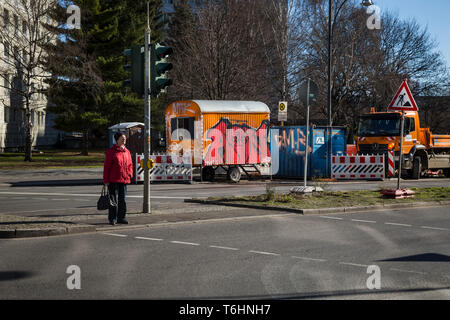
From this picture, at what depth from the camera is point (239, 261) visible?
7738 mm

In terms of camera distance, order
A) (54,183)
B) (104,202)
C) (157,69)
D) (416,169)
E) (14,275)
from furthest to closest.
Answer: (416,169) < (54,183) < (157,69) < (104,202) < (14,275)

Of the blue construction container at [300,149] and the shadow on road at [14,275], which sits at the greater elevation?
the blue construction container at [300,149]

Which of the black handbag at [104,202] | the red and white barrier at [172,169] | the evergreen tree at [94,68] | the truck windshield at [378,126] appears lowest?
the black handbag at [104,202]

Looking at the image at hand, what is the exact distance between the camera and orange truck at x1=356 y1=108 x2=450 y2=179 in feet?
79.9

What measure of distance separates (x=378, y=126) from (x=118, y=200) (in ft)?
54.5

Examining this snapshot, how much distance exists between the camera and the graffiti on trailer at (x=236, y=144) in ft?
74.8

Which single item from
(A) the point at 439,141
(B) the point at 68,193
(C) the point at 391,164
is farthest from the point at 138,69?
(A) the point at 439,141

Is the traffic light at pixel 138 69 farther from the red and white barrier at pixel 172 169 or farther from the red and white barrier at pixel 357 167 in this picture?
the red and white barrier at pixel 357 167

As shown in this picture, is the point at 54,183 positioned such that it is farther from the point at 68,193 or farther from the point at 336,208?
the point at 336,208

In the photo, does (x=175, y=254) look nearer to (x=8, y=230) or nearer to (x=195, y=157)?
(x=8, y=230)

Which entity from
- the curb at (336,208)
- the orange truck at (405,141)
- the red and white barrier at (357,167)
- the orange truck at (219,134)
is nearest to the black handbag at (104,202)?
the curb at (336,208)

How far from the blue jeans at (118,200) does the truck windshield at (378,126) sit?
54.0 ft

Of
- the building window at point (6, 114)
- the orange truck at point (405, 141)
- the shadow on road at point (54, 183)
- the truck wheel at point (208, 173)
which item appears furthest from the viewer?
the building window at point (6, 114)
